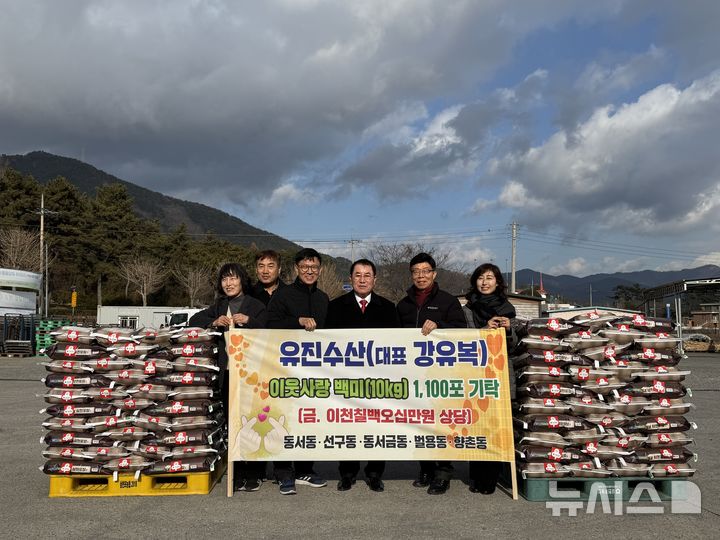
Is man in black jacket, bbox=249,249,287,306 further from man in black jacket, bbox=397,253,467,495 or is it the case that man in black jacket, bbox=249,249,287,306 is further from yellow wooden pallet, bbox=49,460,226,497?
yellow wooden pallet, bbox=49,460,226,497

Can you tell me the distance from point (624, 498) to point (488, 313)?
201cm

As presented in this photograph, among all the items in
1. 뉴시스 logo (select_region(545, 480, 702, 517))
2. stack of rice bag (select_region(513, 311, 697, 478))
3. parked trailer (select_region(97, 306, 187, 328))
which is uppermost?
parked trailer (select_region(97, 306, 187, 328))

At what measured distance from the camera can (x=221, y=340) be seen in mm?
5977

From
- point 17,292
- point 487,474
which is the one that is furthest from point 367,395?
point 17,292

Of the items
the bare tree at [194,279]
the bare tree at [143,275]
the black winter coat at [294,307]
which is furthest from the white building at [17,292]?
the black winter coat at [294,307]

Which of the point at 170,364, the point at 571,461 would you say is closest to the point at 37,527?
the point at 170,364

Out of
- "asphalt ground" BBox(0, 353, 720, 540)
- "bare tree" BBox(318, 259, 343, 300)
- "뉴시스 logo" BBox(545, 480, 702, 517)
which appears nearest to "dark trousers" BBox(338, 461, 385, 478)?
"asphalt ground" BBox(0, 353, 720, 540)

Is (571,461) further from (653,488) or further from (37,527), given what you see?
(37,527)

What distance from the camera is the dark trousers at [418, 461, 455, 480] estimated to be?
5660mm

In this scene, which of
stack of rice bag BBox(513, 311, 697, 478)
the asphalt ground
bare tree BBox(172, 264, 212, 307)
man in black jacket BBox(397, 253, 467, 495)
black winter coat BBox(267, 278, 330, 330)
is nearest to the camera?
the asphalt ground

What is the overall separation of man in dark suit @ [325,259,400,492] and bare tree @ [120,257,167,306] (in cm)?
5547

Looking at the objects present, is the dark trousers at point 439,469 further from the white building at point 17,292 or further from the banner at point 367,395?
the white building at point 17,292

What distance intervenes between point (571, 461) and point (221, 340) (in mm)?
3475

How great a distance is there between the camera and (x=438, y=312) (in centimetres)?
588
